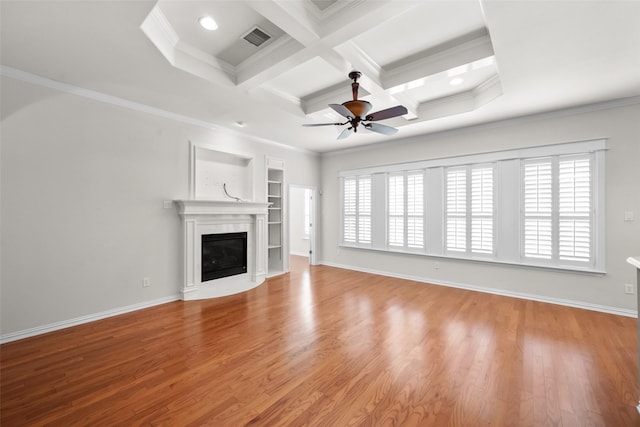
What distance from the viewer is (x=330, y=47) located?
8.60 ft

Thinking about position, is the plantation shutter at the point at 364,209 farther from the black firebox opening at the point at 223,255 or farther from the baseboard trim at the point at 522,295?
the black firebox opening at the point at 223,255

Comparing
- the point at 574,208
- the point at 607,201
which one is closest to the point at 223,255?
the point at 574,208

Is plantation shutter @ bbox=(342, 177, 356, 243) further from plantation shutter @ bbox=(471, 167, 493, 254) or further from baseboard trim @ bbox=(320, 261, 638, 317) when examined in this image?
plantation shutter @ bbox=(471, 167, 493, 254)

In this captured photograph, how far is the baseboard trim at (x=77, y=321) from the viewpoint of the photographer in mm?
2969

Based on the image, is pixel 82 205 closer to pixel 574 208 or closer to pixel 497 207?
pixel 497 207

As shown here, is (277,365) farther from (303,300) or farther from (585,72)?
(585,72)

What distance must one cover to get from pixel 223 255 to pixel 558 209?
5.47 meters

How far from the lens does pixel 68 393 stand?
2127 mm

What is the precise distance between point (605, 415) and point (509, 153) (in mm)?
3724

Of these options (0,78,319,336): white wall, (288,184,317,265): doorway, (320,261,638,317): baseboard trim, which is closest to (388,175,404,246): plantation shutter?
(320,261,638,317): baseboard trim

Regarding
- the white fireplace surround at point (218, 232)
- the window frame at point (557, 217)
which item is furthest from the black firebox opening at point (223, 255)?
the window frame at point (557, 217)

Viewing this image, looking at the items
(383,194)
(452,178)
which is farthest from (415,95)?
(383,194)

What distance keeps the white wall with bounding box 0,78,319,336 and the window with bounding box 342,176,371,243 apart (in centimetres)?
364

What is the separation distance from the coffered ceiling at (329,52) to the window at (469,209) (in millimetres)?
1073
